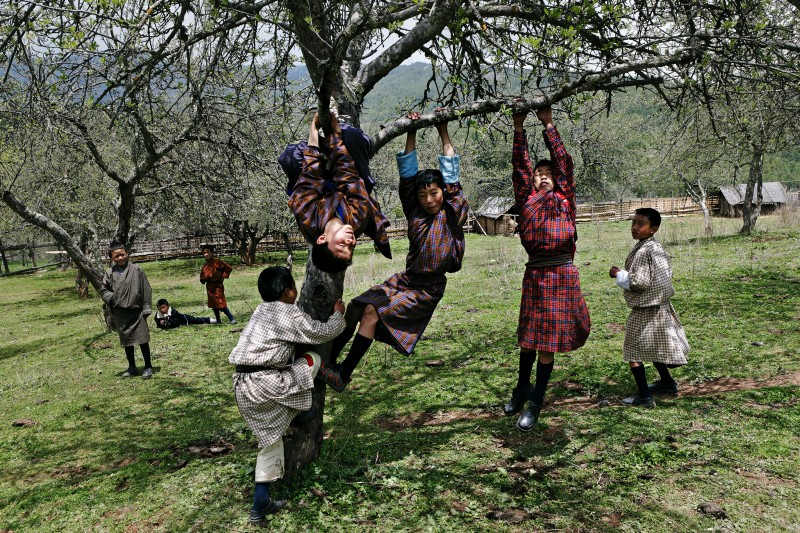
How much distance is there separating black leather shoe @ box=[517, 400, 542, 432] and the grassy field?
0.17m

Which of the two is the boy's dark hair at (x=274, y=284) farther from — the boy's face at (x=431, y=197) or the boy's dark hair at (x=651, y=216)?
the boy's dark hair at (x=651, y=216)

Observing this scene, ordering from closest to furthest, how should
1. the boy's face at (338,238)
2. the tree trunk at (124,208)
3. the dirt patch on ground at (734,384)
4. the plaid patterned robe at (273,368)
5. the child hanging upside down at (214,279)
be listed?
the boy's face at (338,238), the plaid patterned robe at (273,368), the dirt patch on ground at (734,384), the tree trunk at (124,208), the child hanging upside down at (214,279)

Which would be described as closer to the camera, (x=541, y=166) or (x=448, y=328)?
(x=541, y=166)

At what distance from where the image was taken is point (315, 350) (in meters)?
3.61

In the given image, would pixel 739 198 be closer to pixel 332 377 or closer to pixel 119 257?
pixel 119 257

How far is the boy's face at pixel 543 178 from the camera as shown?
13.5 feet

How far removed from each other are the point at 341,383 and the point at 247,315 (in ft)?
35.0

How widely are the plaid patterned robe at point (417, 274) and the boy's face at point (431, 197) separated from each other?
7 cm

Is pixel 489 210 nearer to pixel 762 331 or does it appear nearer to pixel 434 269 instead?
pixel 762 331

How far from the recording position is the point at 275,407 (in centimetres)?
338

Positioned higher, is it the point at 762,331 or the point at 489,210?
the point at 489,210

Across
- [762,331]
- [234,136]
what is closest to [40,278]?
[234,136]

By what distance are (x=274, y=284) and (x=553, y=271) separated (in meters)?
2.29

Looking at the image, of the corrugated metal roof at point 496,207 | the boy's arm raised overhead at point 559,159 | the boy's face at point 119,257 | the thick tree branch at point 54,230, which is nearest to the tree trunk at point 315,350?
the boy's arm raised overhead at point 559,159
